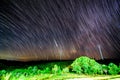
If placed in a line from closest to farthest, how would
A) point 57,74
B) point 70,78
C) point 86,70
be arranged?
point 70,78
point 57,74
point 86,70

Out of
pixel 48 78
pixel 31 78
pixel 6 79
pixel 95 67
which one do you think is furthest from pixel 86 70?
pixel 6 79

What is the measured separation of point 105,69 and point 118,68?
5.43 feet

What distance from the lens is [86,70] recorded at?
2175cm

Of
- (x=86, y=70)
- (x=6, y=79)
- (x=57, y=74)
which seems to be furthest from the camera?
(x=86, y=70)

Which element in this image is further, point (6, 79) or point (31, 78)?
point (31, 78)

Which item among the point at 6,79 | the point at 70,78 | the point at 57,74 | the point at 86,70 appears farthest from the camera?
the point at 86,70

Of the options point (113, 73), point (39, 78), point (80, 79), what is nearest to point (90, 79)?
point (80, 79)

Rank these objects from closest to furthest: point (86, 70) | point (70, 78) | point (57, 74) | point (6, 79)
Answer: point (6, 79) < point (70, 78) < point (57, 74) < point (86, 70)

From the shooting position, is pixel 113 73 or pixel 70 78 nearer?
pixel 70 78

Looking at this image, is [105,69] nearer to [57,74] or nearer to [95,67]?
[95,67]

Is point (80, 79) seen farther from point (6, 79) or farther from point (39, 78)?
point (6, 79)

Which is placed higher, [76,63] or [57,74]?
[76,63]

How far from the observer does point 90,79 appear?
18.9 meters

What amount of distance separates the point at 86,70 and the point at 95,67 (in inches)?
48.8
